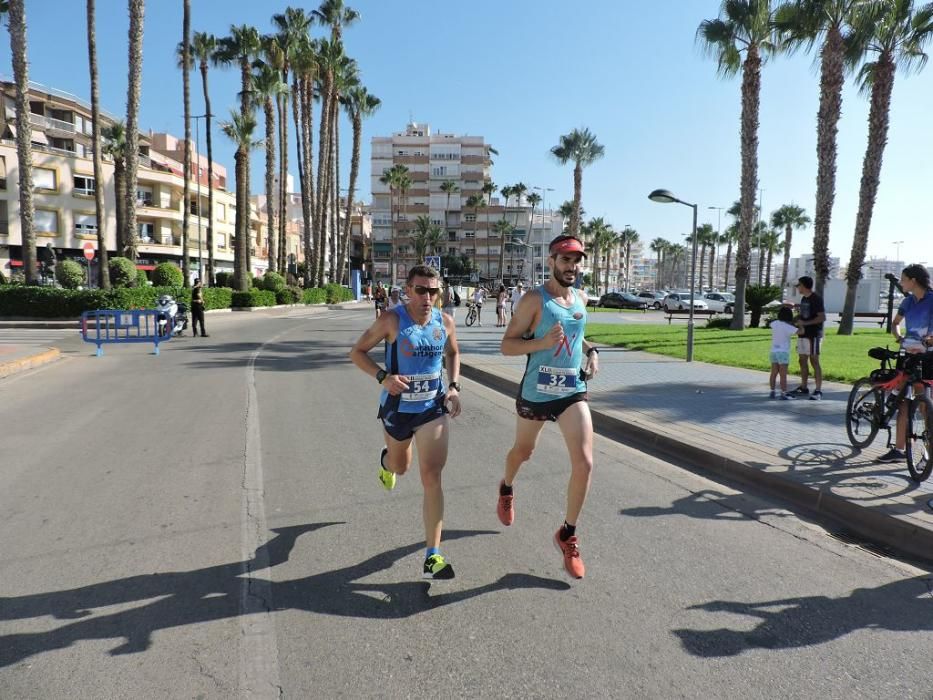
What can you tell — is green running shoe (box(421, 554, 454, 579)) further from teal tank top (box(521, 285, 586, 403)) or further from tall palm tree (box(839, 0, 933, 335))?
tall palm tree (box(839, 0, 933, 335))

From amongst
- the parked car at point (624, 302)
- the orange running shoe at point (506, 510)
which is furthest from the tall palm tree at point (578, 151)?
the orange running shoe at point (506, 510)

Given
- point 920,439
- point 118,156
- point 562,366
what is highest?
point 118,156

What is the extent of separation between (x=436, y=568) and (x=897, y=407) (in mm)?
4520

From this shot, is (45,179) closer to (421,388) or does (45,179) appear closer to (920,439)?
(421,388)

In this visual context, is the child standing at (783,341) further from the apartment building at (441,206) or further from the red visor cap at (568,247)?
the apartment building at (441,206)

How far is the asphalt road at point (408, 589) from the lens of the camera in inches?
106

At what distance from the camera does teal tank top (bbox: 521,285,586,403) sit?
3781 mm

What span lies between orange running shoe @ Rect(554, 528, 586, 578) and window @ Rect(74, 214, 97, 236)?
53.6 m

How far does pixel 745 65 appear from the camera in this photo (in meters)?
22.7

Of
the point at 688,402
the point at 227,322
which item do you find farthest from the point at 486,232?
the point at 688,402

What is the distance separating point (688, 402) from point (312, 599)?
671cm

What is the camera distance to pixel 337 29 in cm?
4478

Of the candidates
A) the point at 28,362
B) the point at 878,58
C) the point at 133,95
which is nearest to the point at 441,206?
the point at 133,95

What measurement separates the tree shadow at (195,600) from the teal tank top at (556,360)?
3.47 feet
